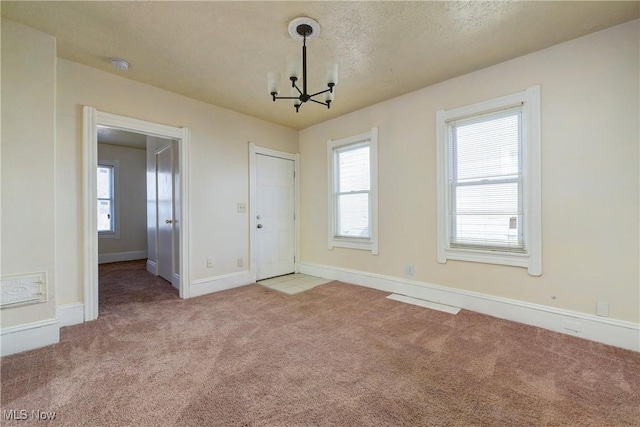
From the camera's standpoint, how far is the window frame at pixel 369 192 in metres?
3.87

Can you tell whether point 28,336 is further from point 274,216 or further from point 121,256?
point 121,256

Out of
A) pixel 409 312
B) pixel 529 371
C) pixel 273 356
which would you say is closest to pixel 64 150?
pixel 273 356

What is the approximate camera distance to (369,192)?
4000 millimetres

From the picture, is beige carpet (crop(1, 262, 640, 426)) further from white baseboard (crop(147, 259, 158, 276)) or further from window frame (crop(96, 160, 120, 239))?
window frame (crop(96, 160, 120, 239))

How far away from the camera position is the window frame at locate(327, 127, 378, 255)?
3867mm

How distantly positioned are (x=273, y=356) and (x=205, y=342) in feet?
2.16

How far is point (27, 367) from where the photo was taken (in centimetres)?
195

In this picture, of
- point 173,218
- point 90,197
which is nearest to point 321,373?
point 90,197

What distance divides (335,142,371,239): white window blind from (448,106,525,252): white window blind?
1202 millimetres

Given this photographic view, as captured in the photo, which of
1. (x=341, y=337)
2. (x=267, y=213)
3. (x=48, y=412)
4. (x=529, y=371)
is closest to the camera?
(x=48, y=412)

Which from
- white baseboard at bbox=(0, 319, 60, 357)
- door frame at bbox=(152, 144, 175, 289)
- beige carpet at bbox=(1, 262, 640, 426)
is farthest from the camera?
door frame at bbox=(152, 144, 175, 289)

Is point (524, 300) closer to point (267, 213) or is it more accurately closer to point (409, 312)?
point (409, 312)

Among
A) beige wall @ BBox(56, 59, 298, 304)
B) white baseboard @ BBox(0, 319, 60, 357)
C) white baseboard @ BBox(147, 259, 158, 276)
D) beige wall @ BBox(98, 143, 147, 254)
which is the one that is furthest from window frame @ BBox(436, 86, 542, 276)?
beige wall @ BBox(98, 143, 147, 254)

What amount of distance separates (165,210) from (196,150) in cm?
140
